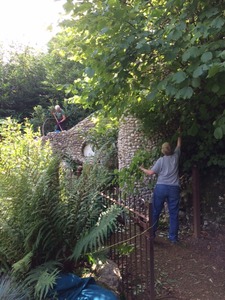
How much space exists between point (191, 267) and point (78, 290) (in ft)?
7.54

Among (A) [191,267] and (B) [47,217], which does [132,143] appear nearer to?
(A) [191,267]

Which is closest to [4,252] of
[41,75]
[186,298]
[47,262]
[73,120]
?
[47,262]

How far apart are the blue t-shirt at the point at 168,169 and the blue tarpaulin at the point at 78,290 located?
9.37ft

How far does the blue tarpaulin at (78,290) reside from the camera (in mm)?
3281

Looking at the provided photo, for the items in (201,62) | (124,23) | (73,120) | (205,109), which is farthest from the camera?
(73,120)

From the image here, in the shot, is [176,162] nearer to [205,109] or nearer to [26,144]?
[205,109]

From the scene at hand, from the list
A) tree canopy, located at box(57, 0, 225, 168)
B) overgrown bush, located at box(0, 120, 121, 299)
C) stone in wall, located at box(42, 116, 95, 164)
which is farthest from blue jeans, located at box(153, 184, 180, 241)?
stone in wall, located at box(42, 116, 95, 164)

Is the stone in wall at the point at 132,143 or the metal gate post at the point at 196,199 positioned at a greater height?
the stone in wall at the point at 132,143

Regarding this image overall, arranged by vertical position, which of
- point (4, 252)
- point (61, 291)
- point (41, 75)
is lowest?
point (61, 291)

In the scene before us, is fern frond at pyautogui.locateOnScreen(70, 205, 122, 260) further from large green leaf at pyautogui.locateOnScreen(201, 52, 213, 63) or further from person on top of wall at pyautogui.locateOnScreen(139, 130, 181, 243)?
person on top of wall at pyautogui.locateOnScreen(139, 130, 181, 243)

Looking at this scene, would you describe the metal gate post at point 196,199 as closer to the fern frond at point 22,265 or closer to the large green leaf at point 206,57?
the large green leaf at point 206,57

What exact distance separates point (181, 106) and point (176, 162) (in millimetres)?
966

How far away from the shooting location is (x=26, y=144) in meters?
4.37

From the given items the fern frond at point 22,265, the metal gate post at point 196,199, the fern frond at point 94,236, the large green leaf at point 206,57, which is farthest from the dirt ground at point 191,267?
the large green leaf at point 206,57
